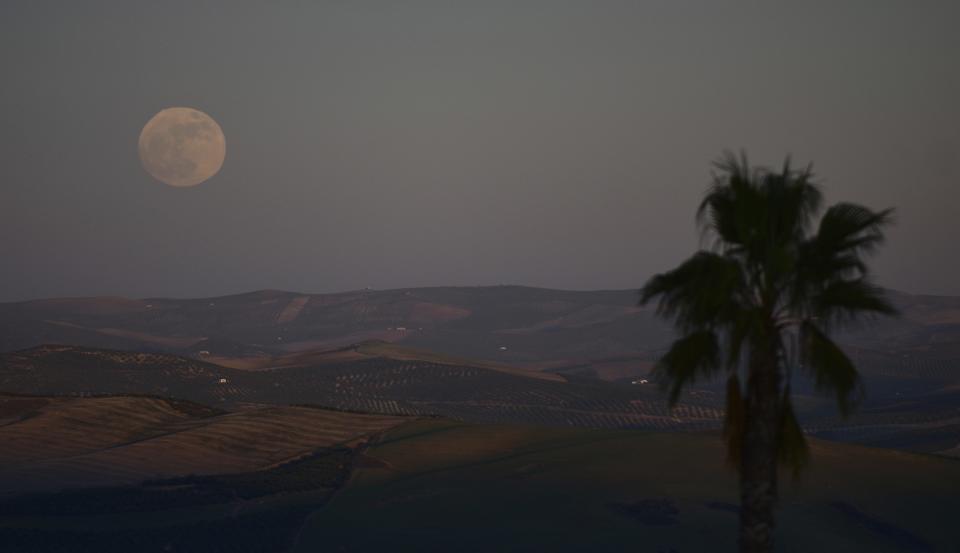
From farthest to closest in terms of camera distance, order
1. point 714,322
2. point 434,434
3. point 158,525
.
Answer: point 434,434 → point 158,525 → point 714,322

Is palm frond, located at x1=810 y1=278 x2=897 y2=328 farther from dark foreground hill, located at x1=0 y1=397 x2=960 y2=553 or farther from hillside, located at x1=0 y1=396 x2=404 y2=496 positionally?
hillside, located at x1=0 y1=396 x2=404 y2=496

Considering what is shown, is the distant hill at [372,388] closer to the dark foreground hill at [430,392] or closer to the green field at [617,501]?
the dark foreground hill at [430,392]

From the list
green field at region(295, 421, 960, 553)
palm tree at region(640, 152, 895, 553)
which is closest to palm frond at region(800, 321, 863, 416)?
palm tree at region(640, 152, 895, 553)

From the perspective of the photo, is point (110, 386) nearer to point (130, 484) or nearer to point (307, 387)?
point (307, 387)

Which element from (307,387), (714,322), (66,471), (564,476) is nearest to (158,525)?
(66,471)

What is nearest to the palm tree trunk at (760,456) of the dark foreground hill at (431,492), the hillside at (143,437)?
the dark foreground hill at (431,492)

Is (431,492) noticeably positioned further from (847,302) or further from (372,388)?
(372,388)

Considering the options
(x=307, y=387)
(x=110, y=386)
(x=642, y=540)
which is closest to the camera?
(x=642, y=540)
